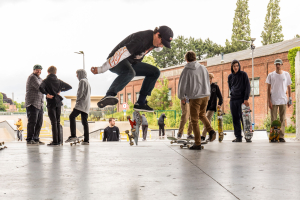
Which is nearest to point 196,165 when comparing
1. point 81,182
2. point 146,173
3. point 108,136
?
point 146,173

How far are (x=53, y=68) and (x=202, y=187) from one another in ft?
19.7

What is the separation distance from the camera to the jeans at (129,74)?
4665 mm

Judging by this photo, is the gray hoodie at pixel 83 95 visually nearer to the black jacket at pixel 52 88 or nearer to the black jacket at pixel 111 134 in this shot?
the black jacket at pixel 52 88

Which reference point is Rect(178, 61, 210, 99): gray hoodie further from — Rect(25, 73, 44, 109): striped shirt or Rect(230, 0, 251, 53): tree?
Rect(230, 0, 251, 53): tree

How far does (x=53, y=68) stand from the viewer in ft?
25.1

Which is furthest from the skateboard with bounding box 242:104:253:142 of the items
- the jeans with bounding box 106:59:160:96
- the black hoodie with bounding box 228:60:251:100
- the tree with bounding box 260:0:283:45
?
the tree with bounding box 260:0:283:45

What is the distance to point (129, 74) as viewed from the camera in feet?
15.6

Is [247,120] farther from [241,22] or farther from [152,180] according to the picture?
[241,22]

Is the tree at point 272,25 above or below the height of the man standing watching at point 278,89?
above

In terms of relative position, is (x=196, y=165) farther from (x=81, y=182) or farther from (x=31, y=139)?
(x=31, y=139)

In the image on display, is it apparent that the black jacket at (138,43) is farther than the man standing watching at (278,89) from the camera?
No

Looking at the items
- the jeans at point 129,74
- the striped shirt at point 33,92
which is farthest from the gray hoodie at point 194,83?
the striped shirt at point 33,92

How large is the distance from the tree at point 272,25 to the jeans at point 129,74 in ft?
158

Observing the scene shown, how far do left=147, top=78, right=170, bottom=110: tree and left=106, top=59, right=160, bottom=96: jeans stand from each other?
90.4ft
